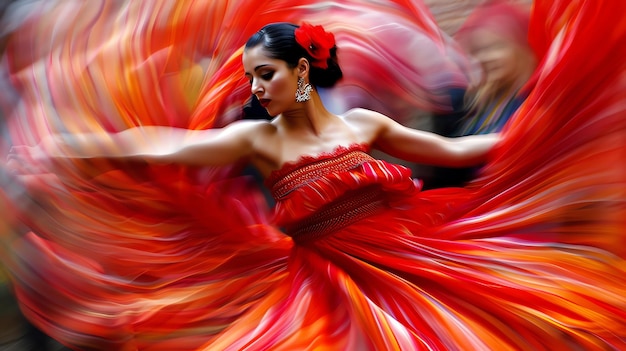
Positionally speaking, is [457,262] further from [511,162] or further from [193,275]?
[193,275]

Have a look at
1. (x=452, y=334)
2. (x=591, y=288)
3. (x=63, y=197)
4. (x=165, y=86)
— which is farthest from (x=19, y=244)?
(x=591, y=288)

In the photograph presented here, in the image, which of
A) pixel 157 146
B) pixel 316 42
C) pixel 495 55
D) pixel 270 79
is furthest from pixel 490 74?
pixel 157 146

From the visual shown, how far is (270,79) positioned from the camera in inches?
57.4

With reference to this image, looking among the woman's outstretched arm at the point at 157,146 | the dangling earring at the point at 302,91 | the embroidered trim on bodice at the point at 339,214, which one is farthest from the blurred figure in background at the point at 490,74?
the woman's outstretched arm at the point at 157,146

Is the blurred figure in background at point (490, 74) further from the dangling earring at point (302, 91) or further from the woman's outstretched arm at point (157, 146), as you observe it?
the woman's outstretched arm at point (157, 146)

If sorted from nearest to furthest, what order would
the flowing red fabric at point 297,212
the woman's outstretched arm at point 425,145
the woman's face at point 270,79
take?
the flowing red fabric at point 297,212 → the woman's face at point 270,79 → the woman's outstretched arm at point 425,145

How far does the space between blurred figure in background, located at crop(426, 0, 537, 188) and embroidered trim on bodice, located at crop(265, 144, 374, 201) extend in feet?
1.07

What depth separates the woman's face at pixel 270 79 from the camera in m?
1.45

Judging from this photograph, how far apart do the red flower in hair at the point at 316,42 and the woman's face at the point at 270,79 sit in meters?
0.06

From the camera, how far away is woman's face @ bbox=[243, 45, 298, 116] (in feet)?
4.77

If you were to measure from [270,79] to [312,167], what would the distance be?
0.20 metres

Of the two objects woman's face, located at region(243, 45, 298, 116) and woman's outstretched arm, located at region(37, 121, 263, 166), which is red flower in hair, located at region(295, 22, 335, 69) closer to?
woman's face, located at region(243, 45, 298, 116)

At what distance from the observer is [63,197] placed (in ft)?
4.95

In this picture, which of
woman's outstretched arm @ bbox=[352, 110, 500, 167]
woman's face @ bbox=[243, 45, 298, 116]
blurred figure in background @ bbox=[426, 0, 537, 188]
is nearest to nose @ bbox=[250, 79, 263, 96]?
woman's face @ bbox=[243, 45, 298, 116]
